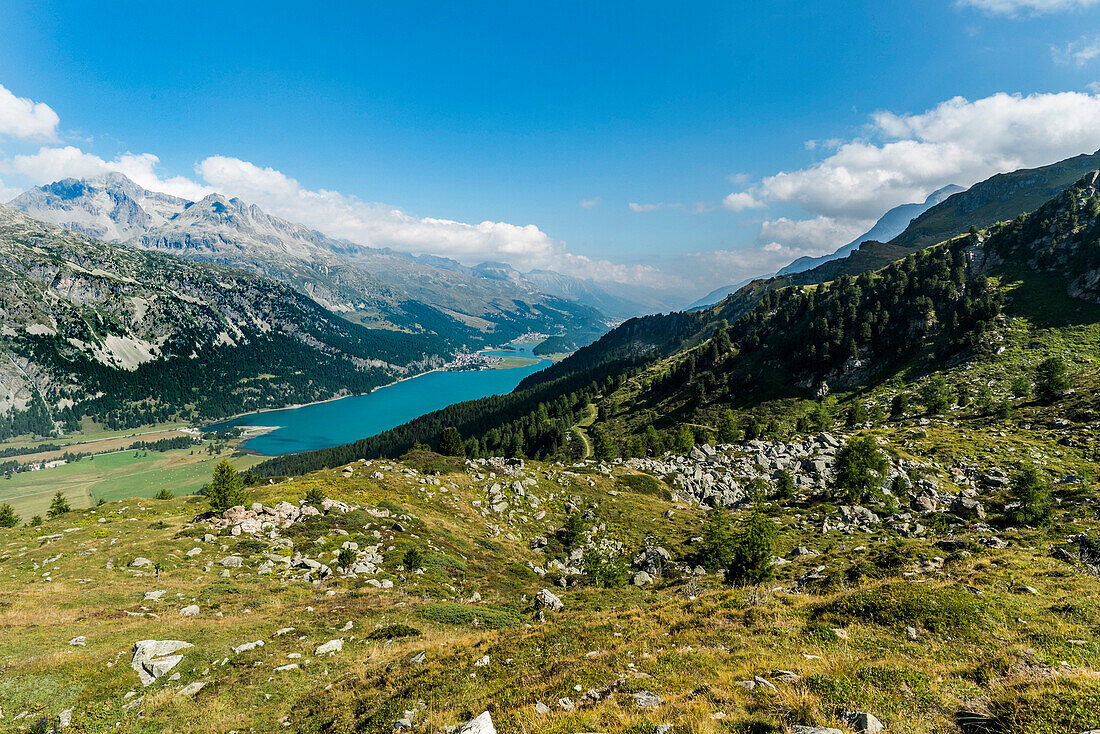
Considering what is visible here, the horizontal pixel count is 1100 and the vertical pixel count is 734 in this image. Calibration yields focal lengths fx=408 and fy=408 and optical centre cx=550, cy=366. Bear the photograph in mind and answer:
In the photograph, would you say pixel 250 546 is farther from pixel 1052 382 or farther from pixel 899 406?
pixel 899 406

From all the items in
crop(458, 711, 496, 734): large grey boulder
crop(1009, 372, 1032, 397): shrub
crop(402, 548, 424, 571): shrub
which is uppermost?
crop(458, 711, 496, 734): large grey boulder

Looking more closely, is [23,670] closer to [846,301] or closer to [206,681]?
[206,681]

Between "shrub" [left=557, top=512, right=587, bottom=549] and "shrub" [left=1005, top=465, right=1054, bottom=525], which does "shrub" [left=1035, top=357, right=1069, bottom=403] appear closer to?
"shrub" [left=1005, top=465, right=1054, bottom=525]

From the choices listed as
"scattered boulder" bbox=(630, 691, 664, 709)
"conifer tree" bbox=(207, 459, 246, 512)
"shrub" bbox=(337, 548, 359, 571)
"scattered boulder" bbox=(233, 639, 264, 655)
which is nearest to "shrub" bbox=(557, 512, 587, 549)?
"shrub" bbox=(337, 548, 359, 571)

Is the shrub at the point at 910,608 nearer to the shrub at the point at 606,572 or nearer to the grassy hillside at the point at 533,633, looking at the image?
the grassy hillside at the point at 533,633

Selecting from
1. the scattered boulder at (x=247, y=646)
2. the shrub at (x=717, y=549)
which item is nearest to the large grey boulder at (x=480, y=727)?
the scattered boulder at (x=247, y=646)

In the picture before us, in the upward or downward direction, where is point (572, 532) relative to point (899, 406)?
downward

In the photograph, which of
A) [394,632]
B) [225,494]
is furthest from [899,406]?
[225,494]
